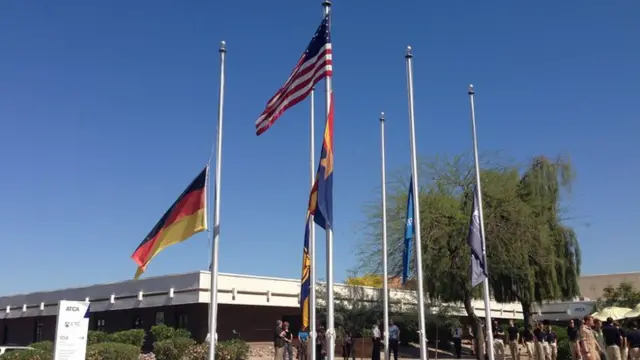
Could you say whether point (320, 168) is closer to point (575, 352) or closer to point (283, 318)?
point (575, 352)

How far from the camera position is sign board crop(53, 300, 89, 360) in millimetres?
14211

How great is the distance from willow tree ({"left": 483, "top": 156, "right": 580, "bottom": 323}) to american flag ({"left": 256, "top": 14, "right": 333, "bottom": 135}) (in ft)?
61.6

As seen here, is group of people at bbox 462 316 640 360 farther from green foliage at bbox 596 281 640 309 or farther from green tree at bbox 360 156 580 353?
green foliage at bbox 596 281 640 309

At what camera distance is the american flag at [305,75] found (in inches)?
494

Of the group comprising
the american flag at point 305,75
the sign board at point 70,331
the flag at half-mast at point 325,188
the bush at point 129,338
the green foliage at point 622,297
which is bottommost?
the bush at point 129,338

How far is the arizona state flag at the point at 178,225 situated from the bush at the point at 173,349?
42.0ft

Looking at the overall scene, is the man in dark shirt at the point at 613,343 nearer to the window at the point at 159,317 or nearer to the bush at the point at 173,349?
the bush at the point at 173,349

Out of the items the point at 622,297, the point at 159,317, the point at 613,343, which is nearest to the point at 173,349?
the point at 159,317

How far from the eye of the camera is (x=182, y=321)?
38250mm

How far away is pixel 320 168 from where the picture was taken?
1194cm

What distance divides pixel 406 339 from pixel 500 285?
1140cm

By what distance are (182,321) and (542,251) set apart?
794 inches

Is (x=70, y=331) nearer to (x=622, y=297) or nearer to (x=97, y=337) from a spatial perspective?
(x=97, y=337)

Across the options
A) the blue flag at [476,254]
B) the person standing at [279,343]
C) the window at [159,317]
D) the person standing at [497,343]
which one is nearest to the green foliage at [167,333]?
the window at [159,317]
